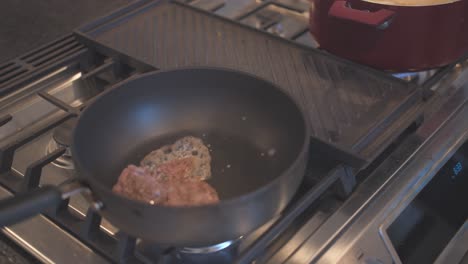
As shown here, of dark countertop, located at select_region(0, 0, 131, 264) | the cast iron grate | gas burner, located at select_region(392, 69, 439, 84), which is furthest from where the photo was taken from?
dark countertop, located at select_region(0, 0, 131, 264)

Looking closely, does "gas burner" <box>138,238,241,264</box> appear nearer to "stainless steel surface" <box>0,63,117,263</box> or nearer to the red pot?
"stainless steel surface" <box>0,63,117,263</box>

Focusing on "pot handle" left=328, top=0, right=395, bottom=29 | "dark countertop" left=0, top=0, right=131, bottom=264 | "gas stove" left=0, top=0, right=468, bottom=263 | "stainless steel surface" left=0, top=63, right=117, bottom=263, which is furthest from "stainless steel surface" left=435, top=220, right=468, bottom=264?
"dark countertop" left=0, top=0, right=131, bottom=264

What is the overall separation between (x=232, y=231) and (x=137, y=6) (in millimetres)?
553

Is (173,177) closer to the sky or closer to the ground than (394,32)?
closer to the ground

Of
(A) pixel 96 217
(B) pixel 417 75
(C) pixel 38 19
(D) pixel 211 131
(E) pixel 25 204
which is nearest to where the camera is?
(E) pixel 25 204

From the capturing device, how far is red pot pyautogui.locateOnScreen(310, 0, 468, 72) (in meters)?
0.65

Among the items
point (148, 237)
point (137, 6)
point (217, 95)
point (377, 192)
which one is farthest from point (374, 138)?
point (137, 6)

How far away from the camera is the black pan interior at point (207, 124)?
0.57m

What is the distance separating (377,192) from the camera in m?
0.60

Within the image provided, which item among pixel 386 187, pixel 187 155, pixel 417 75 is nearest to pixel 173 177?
pixel 187 155

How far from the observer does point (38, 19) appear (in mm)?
940

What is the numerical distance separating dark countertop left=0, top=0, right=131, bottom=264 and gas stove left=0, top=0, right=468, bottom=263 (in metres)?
0.06

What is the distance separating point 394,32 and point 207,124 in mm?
272

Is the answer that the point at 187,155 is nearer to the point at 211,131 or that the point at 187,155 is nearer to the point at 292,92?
the point at 211,131
